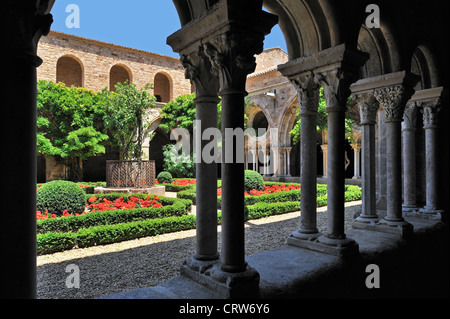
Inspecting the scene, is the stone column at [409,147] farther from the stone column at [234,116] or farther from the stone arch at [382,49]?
the stone column at [234,116]

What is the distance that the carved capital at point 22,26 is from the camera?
152 centimetres

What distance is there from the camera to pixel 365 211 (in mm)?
4879

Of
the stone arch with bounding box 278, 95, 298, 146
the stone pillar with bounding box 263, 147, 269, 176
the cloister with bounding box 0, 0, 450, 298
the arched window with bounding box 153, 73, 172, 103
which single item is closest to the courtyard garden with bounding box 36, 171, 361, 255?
the cloister with bounding box 0, 0, 450, 298

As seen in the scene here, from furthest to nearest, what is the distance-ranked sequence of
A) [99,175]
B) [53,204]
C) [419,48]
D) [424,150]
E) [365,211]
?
1. [99,175]
2. [53,204]
3. [424,150]
4. [419,48]
5. [365,211]

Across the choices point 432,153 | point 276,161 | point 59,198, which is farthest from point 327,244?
point 276,161

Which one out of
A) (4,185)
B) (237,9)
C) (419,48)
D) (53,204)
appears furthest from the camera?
(53,204)

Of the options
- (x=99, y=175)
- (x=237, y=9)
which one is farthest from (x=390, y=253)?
(x=99, y=175)

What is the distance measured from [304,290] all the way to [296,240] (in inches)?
41.5

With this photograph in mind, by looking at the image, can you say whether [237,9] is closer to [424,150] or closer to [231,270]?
[231,270]

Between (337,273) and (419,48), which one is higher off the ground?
(419,48)

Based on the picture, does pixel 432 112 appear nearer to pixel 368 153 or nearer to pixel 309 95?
pixel 368 153

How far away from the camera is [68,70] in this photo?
21.8 metres

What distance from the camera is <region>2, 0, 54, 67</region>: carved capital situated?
1521 mm

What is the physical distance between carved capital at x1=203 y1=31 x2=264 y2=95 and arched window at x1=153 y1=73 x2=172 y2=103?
76.5ft
